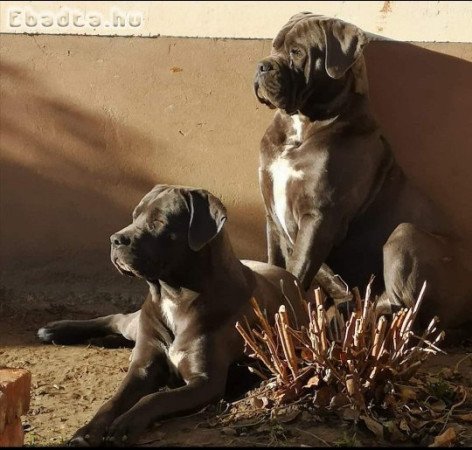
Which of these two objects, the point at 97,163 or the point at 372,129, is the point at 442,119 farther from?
the point at 97,163

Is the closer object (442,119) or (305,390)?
(305,390)

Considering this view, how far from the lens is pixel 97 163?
20.9ft

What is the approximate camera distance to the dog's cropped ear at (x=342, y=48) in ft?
18.3

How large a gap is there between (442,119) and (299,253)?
1.26m

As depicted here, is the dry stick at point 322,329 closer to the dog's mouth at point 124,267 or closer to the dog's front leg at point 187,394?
the dog's front leg at point 187,394

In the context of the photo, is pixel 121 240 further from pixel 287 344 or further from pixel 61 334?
pixel 61 334

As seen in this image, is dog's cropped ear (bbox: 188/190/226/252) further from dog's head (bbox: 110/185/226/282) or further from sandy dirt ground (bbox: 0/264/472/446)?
sandy dirt ground (bbox: 0/264/472/446)

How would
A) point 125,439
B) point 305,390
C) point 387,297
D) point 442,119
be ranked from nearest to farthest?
point 125,439
point 305,390
point 387,297
point 442,119

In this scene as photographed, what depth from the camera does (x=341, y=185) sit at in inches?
222

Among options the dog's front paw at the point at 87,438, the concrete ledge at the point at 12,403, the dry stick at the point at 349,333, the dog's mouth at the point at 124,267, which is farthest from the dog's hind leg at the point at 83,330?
the concrete ledge at the point at 12,403

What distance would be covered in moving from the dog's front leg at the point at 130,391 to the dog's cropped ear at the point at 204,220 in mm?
547

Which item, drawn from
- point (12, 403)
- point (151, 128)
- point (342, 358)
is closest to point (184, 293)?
point (342, 358)

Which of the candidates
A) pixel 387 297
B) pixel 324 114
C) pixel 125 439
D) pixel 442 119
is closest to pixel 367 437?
pixel 125 439

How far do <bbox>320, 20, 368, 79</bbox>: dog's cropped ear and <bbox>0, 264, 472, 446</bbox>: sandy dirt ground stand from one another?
163cm
